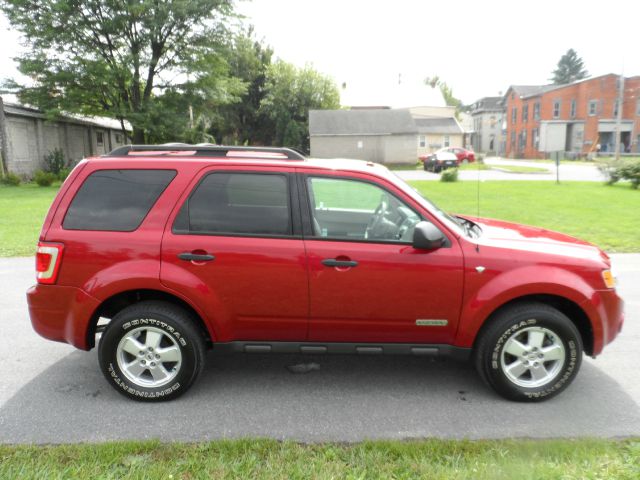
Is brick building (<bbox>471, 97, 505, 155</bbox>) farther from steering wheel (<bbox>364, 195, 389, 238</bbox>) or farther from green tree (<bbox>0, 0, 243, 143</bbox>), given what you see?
steering wheel (<bbox>364, 195, 389, 238</bbox>)

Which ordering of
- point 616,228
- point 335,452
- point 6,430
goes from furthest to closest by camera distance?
point 616,228, point 6,430, point 335,452

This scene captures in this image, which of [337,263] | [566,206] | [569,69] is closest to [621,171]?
[566,206]

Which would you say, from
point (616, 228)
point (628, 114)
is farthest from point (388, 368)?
point (628, 114)

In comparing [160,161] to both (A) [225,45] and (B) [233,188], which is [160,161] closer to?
(B) [233,188]

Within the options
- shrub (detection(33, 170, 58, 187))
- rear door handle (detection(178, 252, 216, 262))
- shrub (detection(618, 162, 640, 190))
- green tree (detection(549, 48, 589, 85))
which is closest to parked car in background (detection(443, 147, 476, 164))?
shrub (detection(618, 162, 640, 190))

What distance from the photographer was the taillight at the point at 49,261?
3.64 metres

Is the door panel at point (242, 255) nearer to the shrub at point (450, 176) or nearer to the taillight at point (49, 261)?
the taillight at point (49, 261)

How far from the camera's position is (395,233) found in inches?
148

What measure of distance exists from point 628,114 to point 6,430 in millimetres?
63967

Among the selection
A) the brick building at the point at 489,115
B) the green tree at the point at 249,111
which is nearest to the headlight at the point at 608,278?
the green tree at the point at 249,111

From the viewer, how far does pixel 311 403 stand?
371 cm

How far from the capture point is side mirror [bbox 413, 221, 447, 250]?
11.4 feet

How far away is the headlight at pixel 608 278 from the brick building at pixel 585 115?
52.8 meters

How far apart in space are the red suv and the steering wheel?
0.28 ft
